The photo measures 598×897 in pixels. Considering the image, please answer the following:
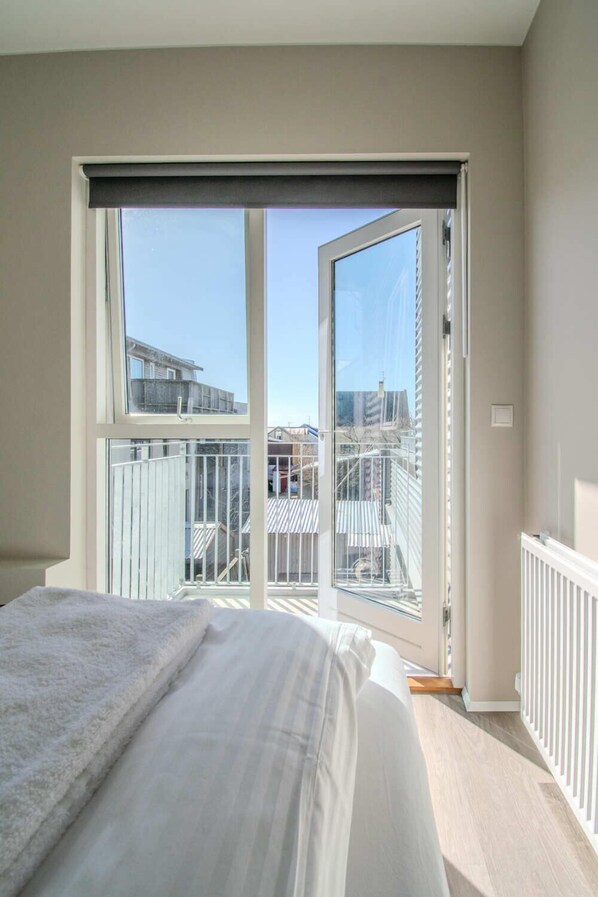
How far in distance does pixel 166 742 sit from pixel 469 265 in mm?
1890

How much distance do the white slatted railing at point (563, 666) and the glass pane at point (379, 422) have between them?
Answer: 1.93 ft

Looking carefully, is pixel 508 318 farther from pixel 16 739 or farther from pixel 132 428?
pixel 16 739

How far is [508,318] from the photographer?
179cm

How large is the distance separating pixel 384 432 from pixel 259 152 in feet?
4.40

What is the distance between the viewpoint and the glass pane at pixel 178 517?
2.14 metres

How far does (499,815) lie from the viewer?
1.29m

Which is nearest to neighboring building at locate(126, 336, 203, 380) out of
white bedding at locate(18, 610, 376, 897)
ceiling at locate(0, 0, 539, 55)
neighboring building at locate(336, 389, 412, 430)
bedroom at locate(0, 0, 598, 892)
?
bedroom at locate(0, 0, 598, 892)

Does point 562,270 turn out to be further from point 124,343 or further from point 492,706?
point 124,343

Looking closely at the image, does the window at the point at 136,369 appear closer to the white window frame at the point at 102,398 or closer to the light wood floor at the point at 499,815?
the white window frame at the point at 102,398

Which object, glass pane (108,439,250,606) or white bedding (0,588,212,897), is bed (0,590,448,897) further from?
glass pane (108,439,250,606)

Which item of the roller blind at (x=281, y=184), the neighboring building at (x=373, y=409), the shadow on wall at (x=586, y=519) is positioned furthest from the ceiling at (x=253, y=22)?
the shadow on wall at (x=586, y=519)

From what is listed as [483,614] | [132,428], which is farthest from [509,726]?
[132,428]

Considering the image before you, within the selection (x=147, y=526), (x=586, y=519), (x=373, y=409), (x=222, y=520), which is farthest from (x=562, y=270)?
(x=147, y=526)

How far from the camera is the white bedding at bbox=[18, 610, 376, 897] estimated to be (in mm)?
426
